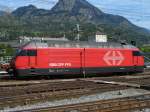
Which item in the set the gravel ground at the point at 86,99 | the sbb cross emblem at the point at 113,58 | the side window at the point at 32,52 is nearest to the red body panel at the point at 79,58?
the sbb cross emblem at the point at 113,58

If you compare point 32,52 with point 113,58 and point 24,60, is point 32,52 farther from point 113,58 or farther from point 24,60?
point 113,58

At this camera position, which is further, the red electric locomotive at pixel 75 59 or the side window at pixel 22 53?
the red electric locomotive at pixel 75 59

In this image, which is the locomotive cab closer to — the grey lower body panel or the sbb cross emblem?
the grey lower body panel

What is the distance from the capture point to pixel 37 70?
3069 cm

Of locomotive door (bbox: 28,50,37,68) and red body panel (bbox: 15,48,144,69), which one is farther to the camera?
red body panel (bbox: 15,48,144,69)

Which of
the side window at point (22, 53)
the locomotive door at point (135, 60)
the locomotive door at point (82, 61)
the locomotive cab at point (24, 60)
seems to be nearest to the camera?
the locomotive cab at point (24, 60)

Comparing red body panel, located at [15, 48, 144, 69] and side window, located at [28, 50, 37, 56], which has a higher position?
side window, located at [28, 50, 37, 56]

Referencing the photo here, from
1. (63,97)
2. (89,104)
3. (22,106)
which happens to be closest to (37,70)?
(63,97)

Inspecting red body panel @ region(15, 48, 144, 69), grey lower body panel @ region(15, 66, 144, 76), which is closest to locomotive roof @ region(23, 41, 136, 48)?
red body panel @ region(15, 48, 144, 69)

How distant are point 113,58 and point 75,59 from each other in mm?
4401

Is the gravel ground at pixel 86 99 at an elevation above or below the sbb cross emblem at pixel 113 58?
below

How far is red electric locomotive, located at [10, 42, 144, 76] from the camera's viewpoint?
30250 mm

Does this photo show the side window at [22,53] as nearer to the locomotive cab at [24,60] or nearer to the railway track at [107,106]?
the locomotive cab at [24,60]

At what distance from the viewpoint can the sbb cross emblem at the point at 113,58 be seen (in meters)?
35.2
